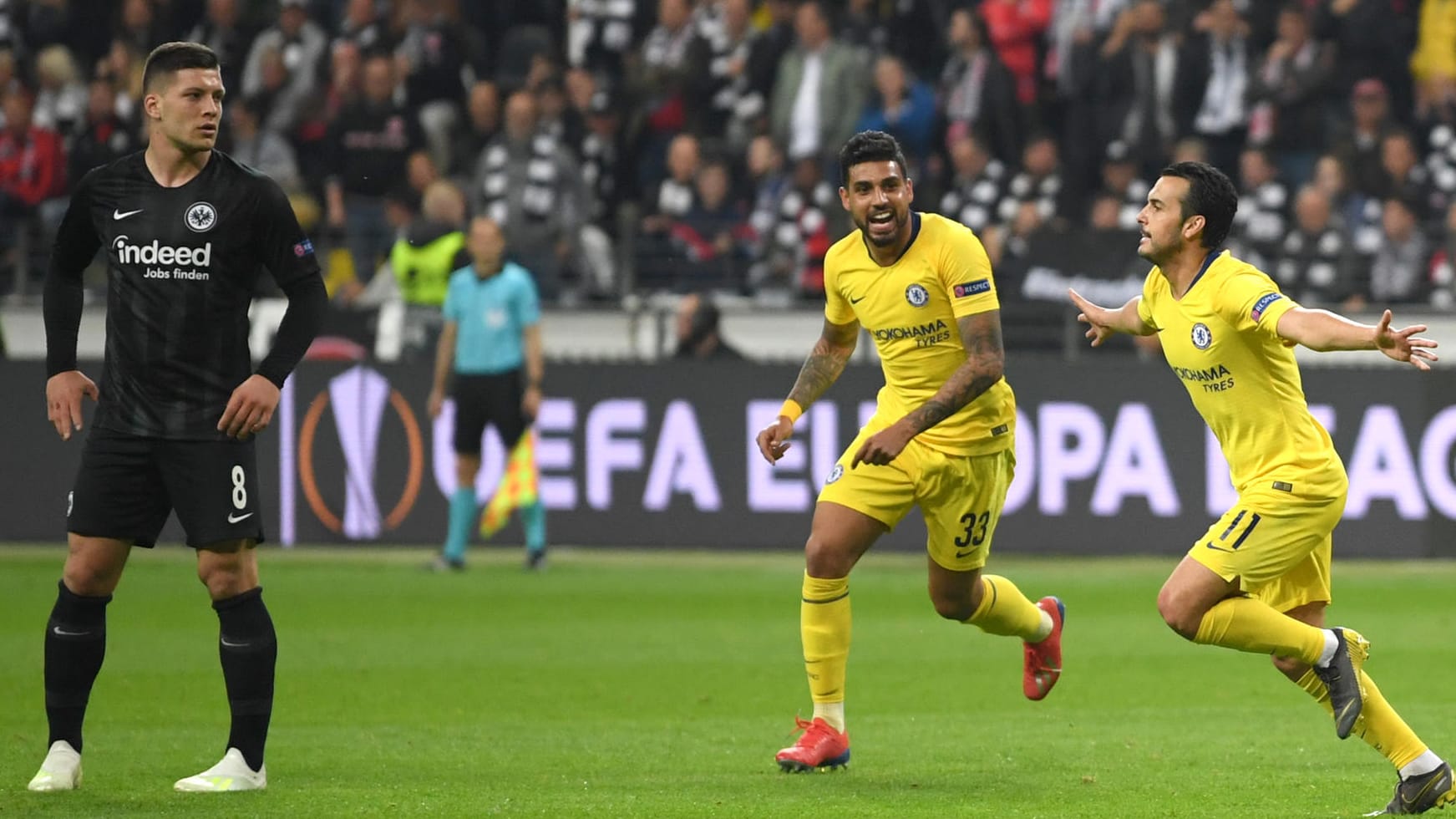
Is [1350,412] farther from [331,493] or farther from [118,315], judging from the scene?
[118,315]

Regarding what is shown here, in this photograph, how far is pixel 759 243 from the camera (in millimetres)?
18500

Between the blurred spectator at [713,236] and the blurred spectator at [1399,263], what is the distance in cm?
523

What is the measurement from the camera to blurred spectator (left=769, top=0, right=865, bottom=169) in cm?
1930

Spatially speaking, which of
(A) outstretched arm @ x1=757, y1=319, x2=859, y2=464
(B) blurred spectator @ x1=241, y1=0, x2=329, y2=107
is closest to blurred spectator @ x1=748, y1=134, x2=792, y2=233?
(B) blurred spectator @ x1=241, y1=0, x2=329, y2=107

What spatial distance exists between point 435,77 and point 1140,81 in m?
6.68

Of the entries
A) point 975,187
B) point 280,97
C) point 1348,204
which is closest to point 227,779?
point 975,187

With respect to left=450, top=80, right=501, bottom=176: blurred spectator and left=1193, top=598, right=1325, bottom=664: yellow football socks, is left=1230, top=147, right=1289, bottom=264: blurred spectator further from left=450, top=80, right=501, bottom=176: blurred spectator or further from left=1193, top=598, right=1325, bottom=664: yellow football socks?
left=1193, top=598, right=1325, bottom=664: yellow football socks

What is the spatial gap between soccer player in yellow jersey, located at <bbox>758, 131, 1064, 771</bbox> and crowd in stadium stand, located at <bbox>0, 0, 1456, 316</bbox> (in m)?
9.42

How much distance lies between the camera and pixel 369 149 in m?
19.8

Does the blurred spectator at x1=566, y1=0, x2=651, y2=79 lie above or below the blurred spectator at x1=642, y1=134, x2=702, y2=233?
above

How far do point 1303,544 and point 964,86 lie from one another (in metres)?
13.1

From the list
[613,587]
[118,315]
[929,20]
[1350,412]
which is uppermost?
[929,20]

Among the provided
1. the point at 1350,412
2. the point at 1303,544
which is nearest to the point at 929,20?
the point at 1350,412

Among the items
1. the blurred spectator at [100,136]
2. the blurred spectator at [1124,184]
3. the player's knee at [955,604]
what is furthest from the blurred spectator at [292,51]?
the player's knee at [955,604]
